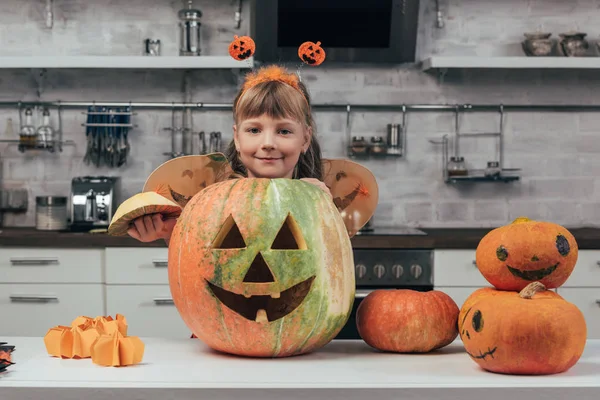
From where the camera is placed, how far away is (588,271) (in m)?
3.13

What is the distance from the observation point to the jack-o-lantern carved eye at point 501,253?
1.12 m

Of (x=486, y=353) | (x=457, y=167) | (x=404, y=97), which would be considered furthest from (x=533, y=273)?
(x=404, y=97)

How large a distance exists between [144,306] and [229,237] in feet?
6.58

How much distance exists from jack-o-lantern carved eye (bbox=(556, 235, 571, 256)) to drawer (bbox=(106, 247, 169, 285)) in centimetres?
221

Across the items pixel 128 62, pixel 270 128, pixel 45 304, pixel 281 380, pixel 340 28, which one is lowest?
pixel 45 304

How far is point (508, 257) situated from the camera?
1.12m

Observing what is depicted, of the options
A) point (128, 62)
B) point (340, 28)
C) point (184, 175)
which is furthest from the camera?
point (340, 28)

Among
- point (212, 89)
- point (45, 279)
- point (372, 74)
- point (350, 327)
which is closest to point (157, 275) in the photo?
point (45, 279)

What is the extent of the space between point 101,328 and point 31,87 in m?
2.82

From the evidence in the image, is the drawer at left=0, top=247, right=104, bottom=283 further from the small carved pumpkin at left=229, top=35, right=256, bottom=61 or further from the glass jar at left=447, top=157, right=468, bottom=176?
the small carved pumpkin at left=229, top=35, right=256, bottom=61

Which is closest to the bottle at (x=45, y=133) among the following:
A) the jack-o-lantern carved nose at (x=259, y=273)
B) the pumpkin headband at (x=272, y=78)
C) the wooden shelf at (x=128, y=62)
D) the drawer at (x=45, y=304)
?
the wooden shelf at (x=128, y=62)

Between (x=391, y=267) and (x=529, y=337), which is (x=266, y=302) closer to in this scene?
(x=529, y=337)

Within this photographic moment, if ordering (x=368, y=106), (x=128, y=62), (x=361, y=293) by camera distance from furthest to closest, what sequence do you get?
(x=368, y=106) → (x=128, y=62) → (x=361, y=293)

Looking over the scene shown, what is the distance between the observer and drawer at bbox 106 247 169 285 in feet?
10.2
